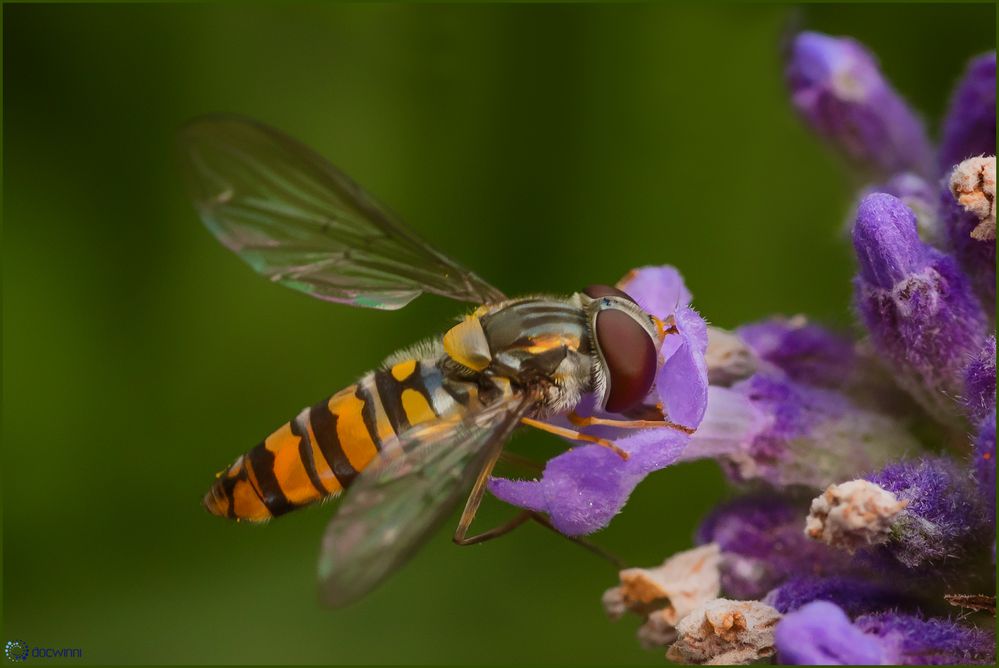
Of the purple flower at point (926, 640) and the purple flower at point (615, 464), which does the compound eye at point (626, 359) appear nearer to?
the purple flower at point (615, 464)

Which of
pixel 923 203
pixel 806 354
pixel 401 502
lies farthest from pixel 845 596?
pixel 923 203

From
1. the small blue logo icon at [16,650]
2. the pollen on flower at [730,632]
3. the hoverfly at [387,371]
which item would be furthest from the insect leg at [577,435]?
the small blue logo icon at [16,650]

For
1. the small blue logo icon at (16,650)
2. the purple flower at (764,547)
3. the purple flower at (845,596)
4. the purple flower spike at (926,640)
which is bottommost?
the small blue logo icon at (16,650)

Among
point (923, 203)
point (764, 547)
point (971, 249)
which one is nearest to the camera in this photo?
point (971, 249)

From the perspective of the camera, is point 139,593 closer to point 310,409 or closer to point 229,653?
point 229,653

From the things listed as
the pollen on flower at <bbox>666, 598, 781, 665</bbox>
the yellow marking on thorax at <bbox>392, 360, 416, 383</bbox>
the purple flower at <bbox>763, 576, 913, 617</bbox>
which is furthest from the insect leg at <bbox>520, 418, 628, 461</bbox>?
the purple flower at <bbox>763, 576, 913, 617</bbox>

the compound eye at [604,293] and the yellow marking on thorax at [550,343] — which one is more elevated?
the compound eye at [604,293]

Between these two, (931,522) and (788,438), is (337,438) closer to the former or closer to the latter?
(788,438)
